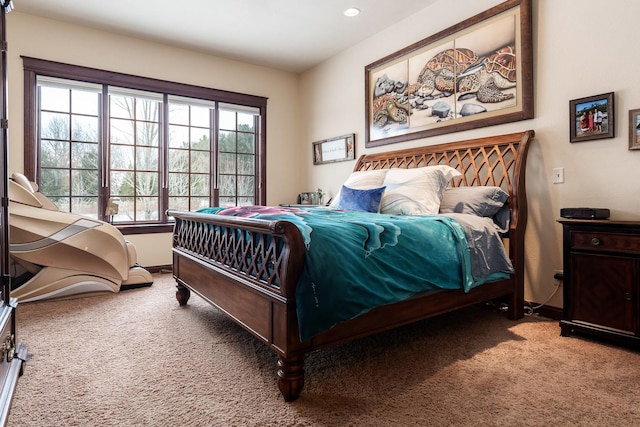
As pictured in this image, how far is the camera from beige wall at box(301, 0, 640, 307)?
7.72 ft

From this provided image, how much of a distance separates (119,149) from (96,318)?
2334mm

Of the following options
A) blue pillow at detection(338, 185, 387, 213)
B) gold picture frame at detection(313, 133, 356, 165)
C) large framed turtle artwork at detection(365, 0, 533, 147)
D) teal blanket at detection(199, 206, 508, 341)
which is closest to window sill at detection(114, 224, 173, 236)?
gold picture frame at detection(313, 133, 356, 165)

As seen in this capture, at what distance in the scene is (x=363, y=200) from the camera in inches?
113

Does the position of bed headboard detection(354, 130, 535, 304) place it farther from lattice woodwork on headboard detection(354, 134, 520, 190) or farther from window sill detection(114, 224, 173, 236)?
window sill detection(114, 224, 173, 236)

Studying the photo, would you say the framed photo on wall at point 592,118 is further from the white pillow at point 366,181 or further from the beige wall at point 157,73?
the beige wall at point 157,73

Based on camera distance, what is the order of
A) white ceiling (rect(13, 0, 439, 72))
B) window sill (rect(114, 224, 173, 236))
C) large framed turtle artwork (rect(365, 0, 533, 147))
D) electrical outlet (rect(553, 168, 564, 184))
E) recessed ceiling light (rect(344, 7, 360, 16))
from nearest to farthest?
1. electrical outlet (rect(553, 168, 564, 184))
2. large framed turtle artwork (rect(365, 0, 533, 147))
3. white ceiling (rect(13, 0, 439, 72))
4. recessed ceiling light (rect(344, 7, 360, 16))
5. window sill (rect(114, 224, 173, 236))

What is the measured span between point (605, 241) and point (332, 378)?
5.87 feet

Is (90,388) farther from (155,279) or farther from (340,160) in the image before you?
(340,160)

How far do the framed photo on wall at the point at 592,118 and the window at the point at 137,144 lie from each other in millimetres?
3744

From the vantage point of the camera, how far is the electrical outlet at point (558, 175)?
105 inches

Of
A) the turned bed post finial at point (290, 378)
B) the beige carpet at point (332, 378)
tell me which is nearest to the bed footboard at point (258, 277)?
the turned bed post finial at point (290, 378)

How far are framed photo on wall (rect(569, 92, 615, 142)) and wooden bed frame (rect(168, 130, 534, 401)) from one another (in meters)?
0.29

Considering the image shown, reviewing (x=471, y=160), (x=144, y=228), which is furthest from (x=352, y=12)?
(x=144, y=228)

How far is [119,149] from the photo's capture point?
14.2ft
